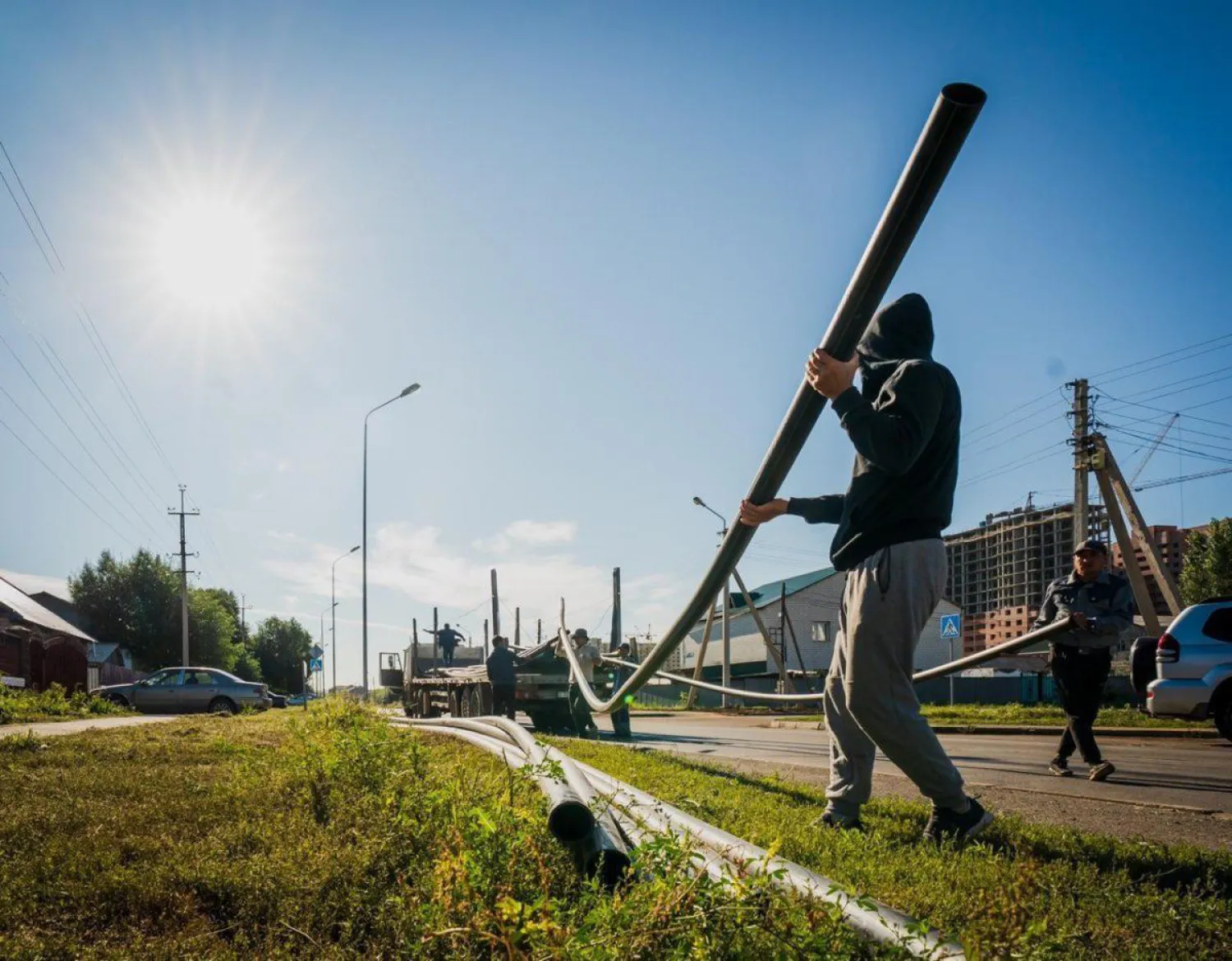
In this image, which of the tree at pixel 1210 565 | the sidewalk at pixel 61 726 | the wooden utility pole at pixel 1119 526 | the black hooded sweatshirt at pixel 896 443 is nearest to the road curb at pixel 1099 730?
the wooden utility pole at pixel 1119 526

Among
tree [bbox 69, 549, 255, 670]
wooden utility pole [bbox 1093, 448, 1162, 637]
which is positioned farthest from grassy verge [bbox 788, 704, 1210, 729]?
tree [bbox 69, 549, 255, 670]

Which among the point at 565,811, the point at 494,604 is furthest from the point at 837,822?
the point at 494,604

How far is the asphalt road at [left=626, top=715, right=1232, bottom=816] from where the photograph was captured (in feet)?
19.0

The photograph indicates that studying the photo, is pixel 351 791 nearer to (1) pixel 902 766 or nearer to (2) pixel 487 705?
(1) pixel 902 766

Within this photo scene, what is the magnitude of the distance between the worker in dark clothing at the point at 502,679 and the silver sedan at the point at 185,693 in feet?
41.7

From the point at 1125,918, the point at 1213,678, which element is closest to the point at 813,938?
the point at 1125,918

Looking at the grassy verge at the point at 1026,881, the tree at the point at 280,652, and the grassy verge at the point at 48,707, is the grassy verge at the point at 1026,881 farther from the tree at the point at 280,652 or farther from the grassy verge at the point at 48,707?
the tree at the point at 280,652

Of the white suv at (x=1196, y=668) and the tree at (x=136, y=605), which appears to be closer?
the white suv at (x=1196, y=668)

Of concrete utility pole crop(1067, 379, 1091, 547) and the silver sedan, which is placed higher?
concrete utility pole crop(1067, 379, 1091, 547)

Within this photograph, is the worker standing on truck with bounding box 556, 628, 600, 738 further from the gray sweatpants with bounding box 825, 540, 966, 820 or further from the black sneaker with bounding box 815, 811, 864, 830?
the gray sweatpants with bounding box 825, 540, 966, 820

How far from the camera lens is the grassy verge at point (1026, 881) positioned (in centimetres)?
216

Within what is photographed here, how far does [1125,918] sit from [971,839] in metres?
1.00

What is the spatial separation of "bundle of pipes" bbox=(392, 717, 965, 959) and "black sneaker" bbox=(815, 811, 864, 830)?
686 mm

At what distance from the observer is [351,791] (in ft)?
14.1
